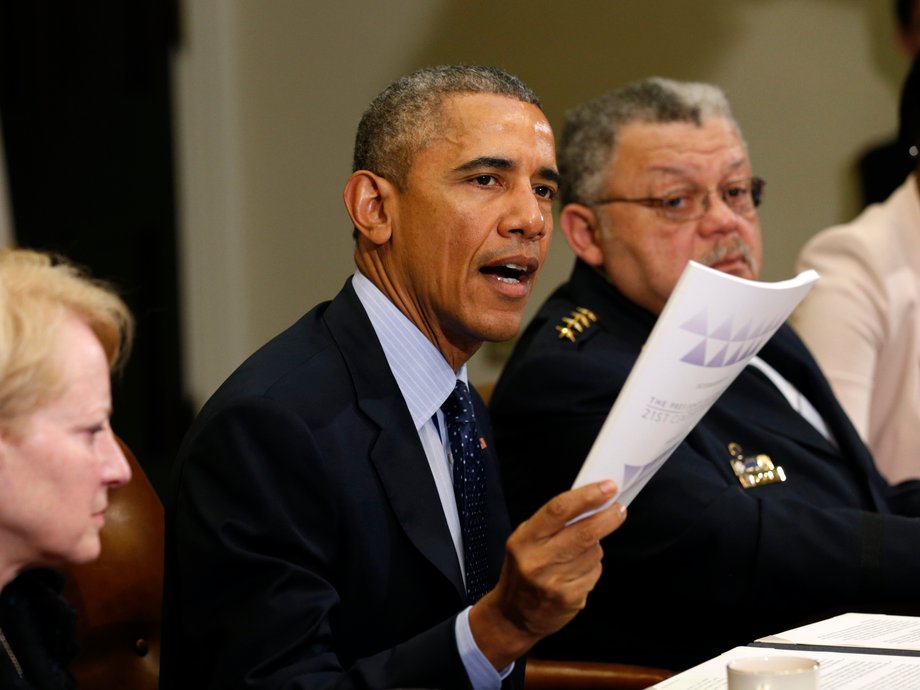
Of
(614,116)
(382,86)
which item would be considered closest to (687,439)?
(614,116)

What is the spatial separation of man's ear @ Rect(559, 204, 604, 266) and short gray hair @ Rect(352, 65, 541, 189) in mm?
723

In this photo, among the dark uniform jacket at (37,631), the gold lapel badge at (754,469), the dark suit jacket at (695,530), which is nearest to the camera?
→ the dark uniform jacket at (37,631)

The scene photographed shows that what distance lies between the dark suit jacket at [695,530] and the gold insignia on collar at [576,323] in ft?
0.05

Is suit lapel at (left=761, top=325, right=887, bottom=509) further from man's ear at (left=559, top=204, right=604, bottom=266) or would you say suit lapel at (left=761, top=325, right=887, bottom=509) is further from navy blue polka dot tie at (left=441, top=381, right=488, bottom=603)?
navy blue polka dot tie at (left=441, top=381, right=488, bottom=603)

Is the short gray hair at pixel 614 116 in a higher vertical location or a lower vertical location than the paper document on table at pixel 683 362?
higher

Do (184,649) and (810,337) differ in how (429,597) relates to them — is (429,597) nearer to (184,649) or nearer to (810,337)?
(184,649)

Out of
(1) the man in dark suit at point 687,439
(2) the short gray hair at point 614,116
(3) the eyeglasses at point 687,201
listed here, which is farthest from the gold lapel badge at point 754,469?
(2) the short gray hair at point 614,116

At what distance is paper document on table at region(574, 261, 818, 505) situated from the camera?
1.25 m

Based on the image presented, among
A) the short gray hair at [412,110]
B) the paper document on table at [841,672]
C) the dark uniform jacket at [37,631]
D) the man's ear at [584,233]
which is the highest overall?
the short gray hair at [412,110]

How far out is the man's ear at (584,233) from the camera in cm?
255

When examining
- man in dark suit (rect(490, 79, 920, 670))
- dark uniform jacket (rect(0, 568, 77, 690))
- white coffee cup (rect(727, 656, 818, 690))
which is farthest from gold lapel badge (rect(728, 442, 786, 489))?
dark uniform jacket (rect(0, 568, 77, 690))

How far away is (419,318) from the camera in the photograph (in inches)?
71.1

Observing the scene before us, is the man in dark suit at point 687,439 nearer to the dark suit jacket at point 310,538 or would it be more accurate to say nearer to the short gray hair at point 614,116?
the short gray hair at point 614,116

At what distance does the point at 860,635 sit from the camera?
1.61 m
